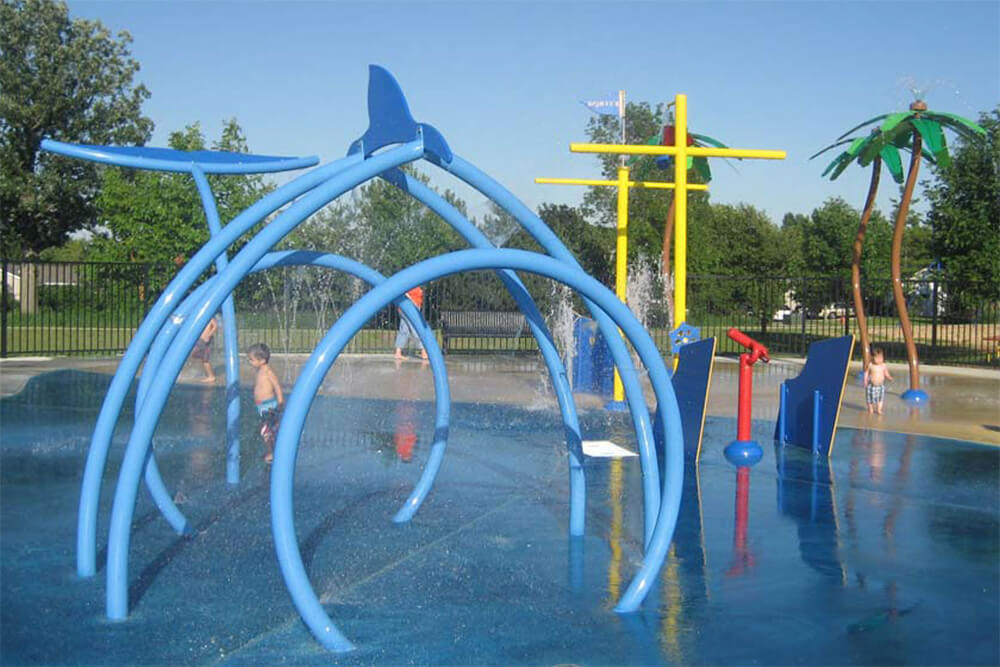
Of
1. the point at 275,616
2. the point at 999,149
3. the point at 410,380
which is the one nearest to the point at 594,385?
the point at 410,380

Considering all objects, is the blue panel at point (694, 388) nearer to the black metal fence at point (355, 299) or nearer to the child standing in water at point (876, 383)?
the child standing in water at point (876, 383)

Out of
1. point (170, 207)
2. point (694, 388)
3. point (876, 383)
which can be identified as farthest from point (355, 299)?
point (694, 388)

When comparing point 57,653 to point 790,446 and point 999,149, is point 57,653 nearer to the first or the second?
point 790,446

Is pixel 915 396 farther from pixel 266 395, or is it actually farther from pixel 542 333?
pixel 542 333

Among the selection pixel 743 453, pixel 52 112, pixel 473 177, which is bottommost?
pixel 743 453

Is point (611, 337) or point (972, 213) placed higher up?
point (972, 213)

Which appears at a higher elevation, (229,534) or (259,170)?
(259,170)

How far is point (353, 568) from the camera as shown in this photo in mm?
5578

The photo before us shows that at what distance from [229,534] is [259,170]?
2.22 m

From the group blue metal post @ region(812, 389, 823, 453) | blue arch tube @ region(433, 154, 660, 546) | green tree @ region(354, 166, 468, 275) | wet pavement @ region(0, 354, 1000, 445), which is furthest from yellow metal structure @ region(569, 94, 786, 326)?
green tree @ region(354, 166, 468, 275)

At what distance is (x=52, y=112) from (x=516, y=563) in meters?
35.1

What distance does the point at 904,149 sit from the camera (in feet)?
51.8

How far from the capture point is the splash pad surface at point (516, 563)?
14.6ft

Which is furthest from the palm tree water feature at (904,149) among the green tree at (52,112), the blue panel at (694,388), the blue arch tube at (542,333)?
the green tree at (52,112)
